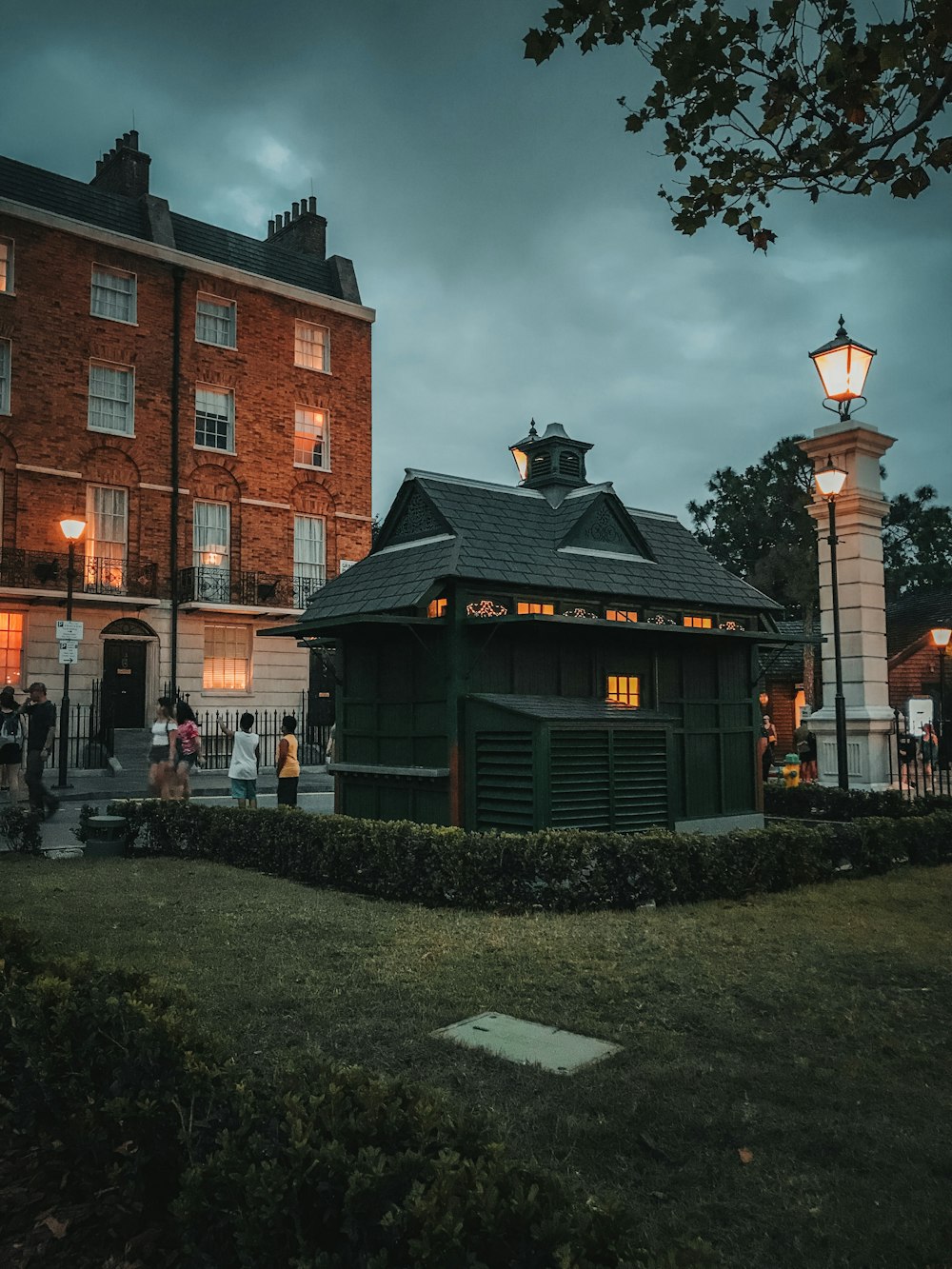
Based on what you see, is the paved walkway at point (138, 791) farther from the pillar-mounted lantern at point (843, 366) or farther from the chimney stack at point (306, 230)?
the chimney stack at point (306, 230)

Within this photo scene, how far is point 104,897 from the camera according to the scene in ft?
31.3

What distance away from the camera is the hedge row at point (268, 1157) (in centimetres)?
263

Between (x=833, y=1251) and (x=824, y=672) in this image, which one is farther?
(x=824, y=672)

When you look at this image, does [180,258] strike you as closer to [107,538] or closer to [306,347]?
[306,347]

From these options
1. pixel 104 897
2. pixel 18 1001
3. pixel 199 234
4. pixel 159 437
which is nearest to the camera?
pixel 18 1001

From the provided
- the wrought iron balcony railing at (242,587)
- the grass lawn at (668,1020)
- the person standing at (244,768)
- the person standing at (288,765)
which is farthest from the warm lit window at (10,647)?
the grass lawn at (668,1020)

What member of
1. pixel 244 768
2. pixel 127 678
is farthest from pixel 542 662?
pixel 127 678

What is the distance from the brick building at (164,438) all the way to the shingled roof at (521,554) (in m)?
16.1

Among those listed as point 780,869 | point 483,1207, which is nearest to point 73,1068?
point 483,1207

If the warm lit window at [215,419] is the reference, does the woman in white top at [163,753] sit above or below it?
below

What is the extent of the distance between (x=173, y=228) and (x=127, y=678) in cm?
1520

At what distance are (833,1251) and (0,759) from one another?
1729 centimetres

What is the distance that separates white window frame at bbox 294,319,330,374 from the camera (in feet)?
110

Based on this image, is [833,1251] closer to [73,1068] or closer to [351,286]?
[73,1068]
